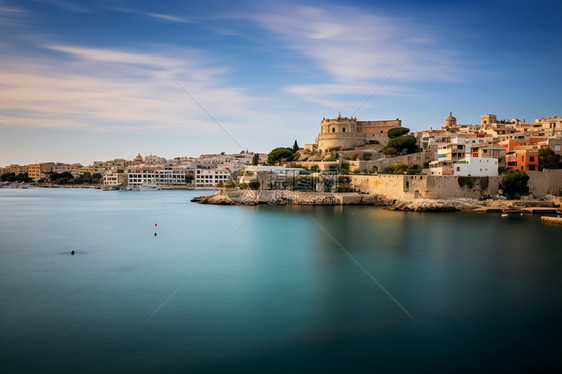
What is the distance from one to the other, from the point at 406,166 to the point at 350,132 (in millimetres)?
8728

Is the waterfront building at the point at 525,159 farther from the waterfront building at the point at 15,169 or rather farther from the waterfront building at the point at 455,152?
the waterfront building at the point at 15,169

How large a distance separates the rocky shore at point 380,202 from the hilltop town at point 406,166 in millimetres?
70

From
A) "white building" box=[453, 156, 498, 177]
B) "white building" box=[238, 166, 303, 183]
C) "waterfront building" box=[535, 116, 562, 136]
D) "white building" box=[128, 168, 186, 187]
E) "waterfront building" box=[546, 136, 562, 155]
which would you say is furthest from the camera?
"white building" box=[128, 168, 186, 187]

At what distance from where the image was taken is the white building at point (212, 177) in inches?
1743

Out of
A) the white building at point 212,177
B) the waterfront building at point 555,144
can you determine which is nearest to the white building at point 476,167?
the waterfront building at point 555,144

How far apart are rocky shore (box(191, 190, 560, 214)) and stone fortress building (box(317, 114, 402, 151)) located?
951 centimetres

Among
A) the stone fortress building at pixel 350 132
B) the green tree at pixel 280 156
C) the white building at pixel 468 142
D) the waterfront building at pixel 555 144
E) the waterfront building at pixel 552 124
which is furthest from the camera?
Answer: the green tree at pixel 280 156

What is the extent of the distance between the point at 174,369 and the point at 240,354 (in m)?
0.71

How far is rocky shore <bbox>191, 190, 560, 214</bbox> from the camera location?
17984 millimetres

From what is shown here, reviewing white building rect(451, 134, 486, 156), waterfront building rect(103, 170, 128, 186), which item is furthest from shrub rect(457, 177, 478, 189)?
waterfront building rect(103, 170, 128, 186)

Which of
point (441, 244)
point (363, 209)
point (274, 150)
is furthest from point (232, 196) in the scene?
point (441, 244)

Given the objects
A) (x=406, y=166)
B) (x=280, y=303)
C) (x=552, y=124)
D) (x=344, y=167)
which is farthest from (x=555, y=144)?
(x=280, y=303)

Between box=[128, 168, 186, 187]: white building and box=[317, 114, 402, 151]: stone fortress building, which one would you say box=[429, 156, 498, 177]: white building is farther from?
box=[128, 168, 186, 187]: white building

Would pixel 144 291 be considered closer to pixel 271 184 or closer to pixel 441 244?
pixel 441 244
